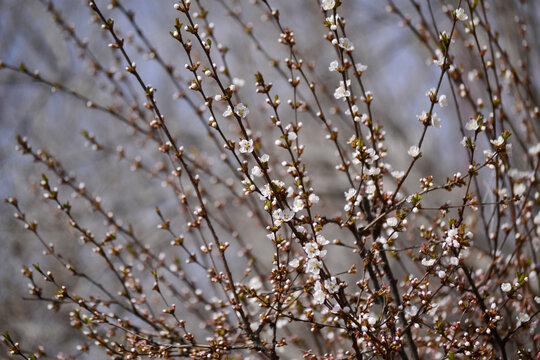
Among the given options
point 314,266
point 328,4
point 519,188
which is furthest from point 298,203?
point 519,188

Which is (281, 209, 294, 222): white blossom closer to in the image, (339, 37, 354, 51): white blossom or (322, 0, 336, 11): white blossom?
(339, 37, 354, 51): white blossom

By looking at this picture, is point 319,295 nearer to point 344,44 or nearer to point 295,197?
point 295,197

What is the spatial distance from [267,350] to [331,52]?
23.1ft

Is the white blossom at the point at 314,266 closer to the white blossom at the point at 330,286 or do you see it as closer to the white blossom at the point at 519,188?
the white blossom at the point at 330,286

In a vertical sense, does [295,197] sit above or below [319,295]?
above

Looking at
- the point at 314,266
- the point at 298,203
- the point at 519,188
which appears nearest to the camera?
the point at 314,266

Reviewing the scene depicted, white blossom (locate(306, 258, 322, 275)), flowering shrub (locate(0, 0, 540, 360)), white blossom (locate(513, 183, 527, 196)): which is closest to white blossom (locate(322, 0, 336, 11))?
flowering shrub (locate(0, 0, 540, 360))

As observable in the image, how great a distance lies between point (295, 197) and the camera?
200 centimetres

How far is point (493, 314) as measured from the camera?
1.97 meters

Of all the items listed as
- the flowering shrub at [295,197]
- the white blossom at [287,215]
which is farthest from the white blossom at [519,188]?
the white blossom at [287,215]

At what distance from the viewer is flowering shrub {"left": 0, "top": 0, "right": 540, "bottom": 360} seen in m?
1.97

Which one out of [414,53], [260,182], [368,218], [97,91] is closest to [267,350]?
[368,218]

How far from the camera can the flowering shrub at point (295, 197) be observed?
6.46ft

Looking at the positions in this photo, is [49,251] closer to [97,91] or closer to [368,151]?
[368,151]
